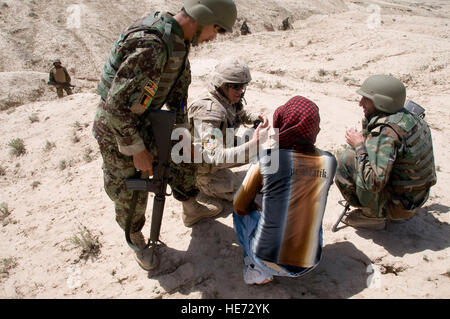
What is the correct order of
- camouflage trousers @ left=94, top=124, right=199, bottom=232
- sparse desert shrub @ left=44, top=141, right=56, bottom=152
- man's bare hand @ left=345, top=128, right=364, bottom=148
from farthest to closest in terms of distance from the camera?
sparse desert shrub @ left=44, top=141, right=56, bottom=152
man's bare hand @ left=345, top=128, right=364, bottom=148
camouflage trousers @ left=94, top=124, right=199, bottom=232

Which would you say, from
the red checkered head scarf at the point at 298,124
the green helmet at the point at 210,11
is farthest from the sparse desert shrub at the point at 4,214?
the red checkered head scarf at the point at 298,124

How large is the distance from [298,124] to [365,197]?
1184mm

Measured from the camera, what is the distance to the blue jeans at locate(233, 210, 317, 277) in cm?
218

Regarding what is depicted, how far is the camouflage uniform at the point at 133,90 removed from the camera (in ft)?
6.23

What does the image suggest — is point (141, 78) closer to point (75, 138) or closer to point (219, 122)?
point (219, 122)

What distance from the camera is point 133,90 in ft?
6.29

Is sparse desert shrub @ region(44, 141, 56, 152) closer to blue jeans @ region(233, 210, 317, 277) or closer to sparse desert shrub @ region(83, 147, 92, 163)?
sparse desert shrub @ region(83, 147, 92, 163)

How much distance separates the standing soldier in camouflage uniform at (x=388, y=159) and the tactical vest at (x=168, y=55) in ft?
5.14


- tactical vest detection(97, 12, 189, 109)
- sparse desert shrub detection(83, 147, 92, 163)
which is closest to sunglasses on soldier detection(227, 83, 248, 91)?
tactical vest detection(97, 12, 189, 109)

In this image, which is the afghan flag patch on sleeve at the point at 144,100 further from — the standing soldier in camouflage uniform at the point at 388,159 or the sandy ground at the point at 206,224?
the standing soldier in camouflage uniform at the point at 388,159

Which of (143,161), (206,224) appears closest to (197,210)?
(206,224)

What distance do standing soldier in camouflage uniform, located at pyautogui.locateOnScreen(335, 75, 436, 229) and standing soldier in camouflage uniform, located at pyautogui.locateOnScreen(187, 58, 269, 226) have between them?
34.9 inches

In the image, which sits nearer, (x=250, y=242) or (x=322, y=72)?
(x=250, y=242)
